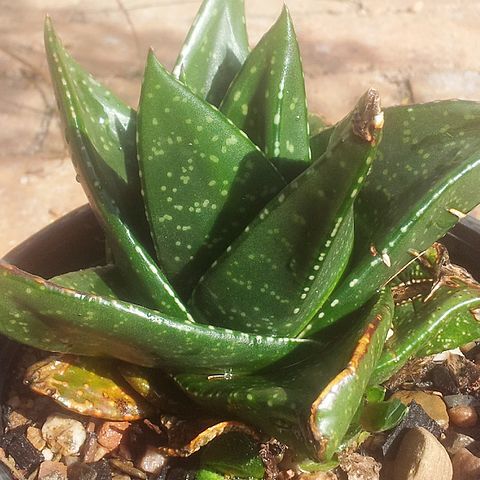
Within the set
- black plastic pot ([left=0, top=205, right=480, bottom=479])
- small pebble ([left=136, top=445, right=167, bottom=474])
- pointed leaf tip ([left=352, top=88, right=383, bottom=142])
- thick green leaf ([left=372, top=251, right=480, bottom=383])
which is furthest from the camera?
black plastic pot ([left=0, top=205, right=480, bottom=479])

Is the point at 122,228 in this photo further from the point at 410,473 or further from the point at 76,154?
the point at 410,473

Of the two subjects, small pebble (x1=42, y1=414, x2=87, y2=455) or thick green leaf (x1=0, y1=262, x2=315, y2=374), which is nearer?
thick green leaf (x1=0, y1=262, x2=315, y2=374)

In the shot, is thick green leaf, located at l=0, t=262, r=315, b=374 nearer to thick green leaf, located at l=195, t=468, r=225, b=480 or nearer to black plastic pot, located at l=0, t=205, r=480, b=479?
thick green leaf, located at l=195, t=468, r=225, b=480

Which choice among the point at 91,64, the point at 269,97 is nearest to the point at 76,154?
the point at 269,97

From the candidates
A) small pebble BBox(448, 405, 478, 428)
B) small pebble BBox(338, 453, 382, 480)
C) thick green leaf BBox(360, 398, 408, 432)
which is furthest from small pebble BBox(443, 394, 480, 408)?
thick green leaf BBox(360, 398, 408, 432)

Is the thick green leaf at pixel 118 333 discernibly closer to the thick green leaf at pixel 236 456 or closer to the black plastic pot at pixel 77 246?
the thick green leaf at pixel 236 456

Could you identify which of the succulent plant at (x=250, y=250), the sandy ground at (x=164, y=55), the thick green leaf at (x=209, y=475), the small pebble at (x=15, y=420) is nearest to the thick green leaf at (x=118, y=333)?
the succulent plant at (x=250, y=250)

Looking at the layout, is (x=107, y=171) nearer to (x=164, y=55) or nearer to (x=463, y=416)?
(x=463, y=416)
